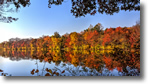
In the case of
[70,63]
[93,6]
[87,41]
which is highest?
[93,6]

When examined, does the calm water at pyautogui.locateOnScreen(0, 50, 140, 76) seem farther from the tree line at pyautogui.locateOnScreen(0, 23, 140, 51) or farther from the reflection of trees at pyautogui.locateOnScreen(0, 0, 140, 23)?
the reflection of trees at pyautogui.locateOnScreen(0, 0, 140, 23)

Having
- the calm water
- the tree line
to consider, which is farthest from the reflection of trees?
the calm water

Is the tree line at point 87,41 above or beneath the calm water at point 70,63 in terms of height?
above

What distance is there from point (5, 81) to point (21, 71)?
0.34 meters

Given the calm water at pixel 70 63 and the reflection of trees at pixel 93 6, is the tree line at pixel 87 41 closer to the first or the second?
the calm water at pixel 70 63

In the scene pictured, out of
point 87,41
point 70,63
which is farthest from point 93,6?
point 70,63

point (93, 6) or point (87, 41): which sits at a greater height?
point (93, 6)

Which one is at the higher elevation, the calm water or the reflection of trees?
the reflection of trees

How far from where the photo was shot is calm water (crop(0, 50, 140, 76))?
329 cm

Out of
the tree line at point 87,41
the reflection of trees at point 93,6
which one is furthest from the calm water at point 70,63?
the reflection of trees at point 93,6

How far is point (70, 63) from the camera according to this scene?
11.2 feet

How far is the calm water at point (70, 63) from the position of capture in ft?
10.8

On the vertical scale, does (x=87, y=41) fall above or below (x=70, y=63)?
above

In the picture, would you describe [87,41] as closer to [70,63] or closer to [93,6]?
[70,63]
